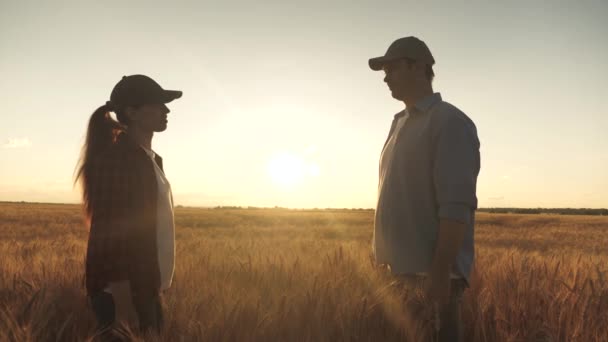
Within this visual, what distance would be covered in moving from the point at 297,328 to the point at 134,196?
1056mm

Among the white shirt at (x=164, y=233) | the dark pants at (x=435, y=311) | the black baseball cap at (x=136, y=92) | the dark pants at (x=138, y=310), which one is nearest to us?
the dark pants at (x=138, y=310)

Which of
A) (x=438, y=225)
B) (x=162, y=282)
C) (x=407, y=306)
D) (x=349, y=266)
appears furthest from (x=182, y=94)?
(x=349, y=266)

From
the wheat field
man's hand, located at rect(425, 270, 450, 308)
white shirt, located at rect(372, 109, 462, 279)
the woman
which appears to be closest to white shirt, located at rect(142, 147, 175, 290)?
the woman

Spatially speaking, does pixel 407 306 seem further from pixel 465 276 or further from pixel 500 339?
pixel 500 339

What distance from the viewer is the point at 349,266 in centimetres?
391

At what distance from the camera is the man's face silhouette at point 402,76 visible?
2.32 meters

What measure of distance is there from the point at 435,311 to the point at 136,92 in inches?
75.2

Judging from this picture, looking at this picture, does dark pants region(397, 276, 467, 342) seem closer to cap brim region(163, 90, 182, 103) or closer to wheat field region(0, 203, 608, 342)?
wheat field region(0, 203, 608, 342)

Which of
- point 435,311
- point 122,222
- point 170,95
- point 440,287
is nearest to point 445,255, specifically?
point 440,287

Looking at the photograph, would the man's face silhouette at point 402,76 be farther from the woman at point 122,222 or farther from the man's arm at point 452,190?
the woman at point 122,222

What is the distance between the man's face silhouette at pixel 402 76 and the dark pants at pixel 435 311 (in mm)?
1017

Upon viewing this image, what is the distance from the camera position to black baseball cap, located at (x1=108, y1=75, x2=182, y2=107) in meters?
2.31

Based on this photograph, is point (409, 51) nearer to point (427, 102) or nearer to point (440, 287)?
point (427, 102)

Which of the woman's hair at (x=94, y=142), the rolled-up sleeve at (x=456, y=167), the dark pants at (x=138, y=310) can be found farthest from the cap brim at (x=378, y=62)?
the dark pants at (x=138, y=310)
